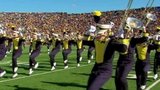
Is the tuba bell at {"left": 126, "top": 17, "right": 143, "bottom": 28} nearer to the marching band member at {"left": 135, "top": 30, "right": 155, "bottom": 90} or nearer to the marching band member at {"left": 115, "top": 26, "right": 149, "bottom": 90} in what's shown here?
the marching band member at {"left": 115, "top": 26, "right": 149, "bottom": 90}

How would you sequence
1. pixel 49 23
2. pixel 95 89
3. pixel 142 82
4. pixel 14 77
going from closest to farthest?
1. pixel 95 89
2. pixel 142 82
3. pixel 14 77
4. pixel 49 23

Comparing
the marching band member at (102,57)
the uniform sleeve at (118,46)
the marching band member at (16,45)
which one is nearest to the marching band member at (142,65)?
the marching band member at (102,57)

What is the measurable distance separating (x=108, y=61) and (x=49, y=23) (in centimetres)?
7390

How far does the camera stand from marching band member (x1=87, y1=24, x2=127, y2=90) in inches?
366

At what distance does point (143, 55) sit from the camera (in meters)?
14.2

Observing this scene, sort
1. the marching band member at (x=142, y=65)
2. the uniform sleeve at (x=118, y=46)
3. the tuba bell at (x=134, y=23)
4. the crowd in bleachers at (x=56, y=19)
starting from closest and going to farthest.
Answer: the uniform sleeve at (x=118, y=46) < the tuba bell at (x=134, y=23) < the marching band member at (x=142, y=65) < the crowd in bleachers at (x=56, y=19)

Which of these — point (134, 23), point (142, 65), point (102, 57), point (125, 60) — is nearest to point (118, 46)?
point (102, 57)

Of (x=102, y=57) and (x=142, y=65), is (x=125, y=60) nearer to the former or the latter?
(x=142, y=65)

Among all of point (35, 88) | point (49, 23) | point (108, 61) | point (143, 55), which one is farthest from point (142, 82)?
point (49, 23)

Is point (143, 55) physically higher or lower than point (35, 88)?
higher

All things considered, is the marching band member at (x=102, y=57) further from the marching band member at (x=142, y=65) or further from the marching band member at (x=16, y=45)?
the marching band member at (x=16, y=45)

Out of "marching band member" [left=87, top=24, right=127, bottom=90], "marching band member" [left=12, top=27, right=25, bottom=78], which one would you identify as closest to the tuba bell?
"marching band member" [left=87, top=24, right=127, bottom=90]

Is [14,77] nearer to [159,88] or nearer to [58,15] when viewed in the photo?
[159,88]

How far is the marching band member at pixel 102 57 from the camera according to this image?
9.29 metres
